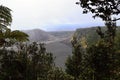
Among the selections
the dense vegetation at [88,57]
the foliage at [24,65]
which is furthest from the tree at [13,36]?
the foliage at [24,65]

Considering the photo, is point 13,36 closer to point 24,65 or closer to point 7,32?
point 7,32

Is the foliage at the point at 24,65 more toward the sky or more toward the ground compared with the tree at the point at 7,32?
more toward the ground

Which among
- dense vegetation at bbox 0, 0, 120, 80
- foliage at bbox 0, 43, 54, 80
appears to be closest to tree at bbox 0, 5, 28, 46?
dense vegetation at bbox 0, 0, 120, 80

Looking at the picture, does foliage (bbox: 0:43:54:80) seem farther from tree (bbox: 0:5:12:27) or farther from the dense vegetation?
tree (bbox: 0:5:12:27)

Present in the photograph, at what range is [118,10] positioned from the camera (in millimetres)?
14117

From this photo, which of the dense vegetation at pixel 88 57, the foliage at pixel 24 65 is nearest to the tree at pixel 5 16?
the dense vegetation at pixel 88 57

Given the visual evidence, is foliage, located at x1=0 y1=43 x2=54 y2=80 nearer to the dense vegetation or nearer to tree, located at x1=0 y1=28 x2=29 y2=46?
the dense vegetation

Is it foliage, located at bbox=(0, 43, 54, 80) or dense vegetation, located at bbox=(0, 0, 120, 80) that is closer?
dense vegetation, located at bbox=(0, 0, 120, 80)

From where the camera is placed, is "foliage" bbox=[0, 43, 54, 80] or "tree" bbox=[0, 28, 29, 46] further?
"foliage" bbox=[0, 43, 54, 80]

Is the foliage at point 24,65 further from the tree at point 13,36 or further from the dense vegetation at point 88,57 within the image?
the tree at point 13,36

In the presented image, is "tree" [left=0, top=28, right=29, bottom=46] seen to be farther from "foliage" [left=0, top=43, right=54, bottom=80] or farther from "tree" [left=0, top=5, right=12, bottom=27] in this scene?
"foliage" [left=0, top=43, right=54, bottom=80]

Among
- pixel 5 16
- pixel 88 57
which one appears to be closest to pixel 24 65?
pixel 88 57

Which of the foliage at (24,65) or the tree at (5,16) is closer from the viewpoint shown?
the tree at (5,16)

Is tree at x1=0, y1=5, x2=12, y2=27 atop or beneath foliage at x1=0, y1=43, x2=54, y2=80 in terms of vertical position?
atop
